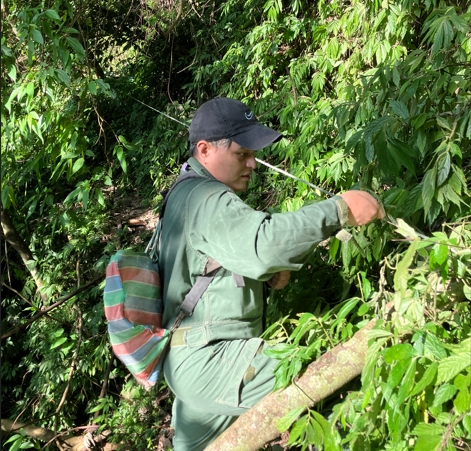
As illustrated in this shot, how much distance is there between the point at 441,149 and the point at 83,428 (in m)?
3.64

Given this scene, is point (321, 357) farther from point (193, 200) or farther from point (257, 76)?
point (257, 76)

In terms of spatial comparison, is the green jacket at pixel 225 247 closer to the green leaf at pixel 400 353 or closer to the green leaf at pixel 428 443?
the green leaf at pixel 400 353

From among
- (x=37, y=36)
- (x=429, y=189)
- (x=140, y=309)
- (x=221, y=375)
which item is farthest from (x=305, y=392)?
(x=37, y=36)

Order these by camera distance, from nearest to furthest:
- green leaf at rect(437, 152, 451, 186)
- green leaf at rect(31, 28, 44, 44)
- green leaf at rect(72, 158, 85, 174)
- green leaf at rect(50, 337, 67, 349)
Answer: green leaf at rect(437, 152, 451, 186), green leaf at rect(31, 28, 44, 44), green leaf at rect(72, 158, 85, 174), green leaf at rect(50, 337, 67, 349)

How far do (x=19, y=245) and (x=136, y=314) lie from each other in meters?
3.40

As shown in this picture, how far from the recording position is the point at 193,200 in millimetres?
2010

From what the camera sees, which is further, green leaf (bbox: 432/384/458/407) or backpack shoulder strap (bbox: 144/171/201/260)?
backpack shoulder strap (bbox: 144/171/201/260)

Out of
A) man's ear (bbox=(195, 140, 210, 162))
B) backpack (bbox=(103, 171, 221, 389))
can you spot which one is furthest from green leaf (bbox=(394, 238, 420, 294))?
man's ear (bbox=(195, 140, 210, 162))

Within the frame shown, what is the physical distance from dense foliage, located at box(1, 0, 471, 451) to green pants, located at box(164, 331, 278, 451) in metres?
0.15

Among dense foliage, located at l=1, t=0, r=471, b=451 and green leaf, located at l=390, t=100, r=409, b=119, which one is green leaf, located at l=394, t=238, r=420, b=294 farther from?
green leaf, located at l=390, t=100, r=409, b=119

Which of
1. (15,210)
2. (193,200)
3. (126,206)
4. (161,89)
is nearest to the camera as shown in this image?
(193,200)

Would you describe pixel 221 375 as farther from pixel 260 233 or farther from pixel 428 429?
pixel 428 429

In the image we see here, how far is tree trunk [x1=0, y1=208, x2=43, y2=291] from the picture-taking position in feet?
16.4

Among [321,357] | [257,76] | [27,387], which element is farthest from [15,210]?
[321,357]
